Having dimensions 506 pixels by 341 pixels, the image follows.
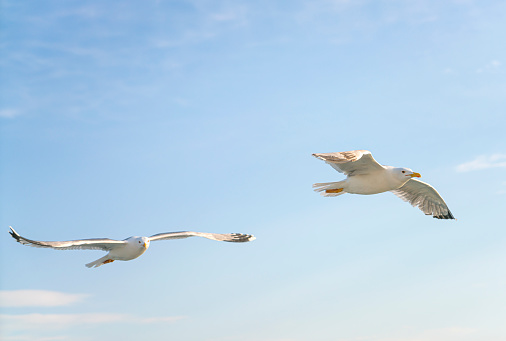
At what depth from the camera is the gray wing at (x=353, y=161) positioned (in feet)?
55.5

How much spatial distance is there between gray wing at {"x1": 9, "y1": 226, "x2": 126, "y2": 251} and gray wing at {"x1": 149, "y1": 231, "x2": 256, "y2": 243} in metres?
1.33

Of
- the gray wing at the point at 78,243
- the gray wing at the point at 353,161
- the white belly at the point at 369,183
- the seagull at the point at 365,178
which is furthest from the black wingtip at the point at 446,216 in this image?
the gray wing at the point at 78,243

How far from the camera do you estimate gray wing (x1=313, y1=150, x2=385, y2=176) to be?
1691 centimetres

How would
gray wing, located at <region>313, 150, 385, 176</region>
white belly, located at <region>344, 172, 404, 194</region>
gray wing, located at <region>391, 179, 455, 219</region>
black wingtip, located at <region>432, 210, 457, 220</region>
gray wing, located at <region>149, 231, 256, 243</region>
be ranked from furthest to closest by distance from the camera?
black wingtip, located at <region>432, 210, 457, 220</region>
gray wing, located at <region>391, 179, 455, 219</region>
gray wing, located at <region>149, 231, 256, 243</region>
white belly, located at <region>344, 172, 404, 194</region>
gray wing, located at <region>313, 150, 385, 176</region>

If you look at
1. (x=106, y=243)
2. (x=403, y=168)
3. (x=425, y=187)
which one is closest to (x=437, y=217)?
(x=425, y=187)

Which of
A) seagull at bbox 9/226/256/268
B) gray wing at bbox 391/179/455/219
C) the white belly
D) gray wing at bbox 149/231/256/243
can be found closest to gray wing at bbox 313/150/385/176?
the white belly

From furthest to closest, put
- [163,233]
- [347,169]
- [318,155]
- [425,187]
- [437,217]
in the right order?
[437,217], [425,187], [163,233], [347,169], [318,155]

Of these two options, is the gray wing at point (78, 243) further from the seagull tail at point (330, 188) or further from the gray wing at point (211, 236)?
the seagull tail at point (330, 188)

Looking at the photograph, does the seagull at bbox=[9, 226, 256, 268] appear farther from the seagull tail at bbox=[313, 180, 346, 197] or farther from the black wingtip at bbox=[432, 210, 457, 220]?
the black wingtip at bbox=[432, 210, 457, 220]

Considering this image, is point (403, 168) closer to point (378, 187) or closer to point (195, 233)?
point (378, 187)

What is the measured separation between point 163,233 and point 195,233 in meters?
1.24

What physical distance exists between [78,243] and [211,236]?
215 inches

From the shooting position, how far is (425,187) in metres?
22.4

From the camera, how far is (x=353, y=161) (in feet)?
60.5
